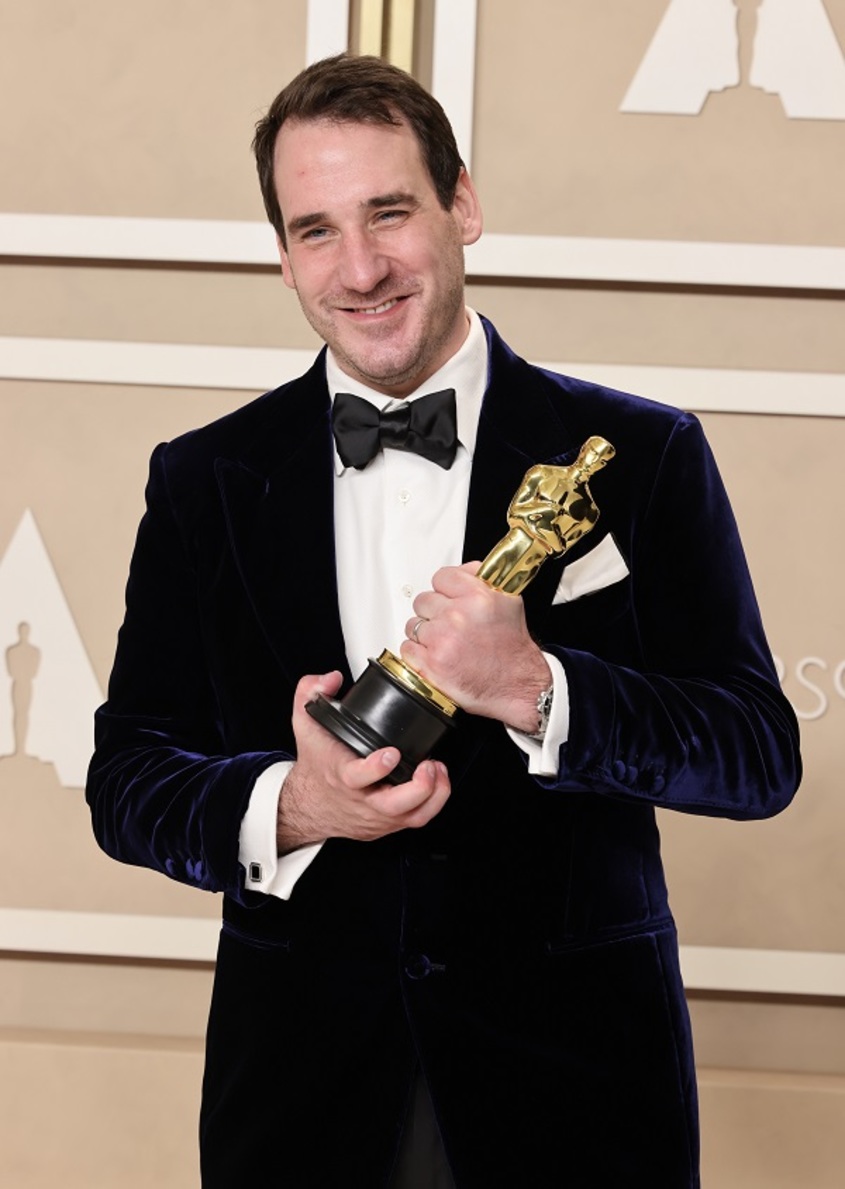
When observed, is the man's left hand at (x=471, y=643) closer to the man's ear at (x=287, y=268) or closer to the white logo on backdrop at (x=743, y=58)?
the man's ear at (x=287, y=268)

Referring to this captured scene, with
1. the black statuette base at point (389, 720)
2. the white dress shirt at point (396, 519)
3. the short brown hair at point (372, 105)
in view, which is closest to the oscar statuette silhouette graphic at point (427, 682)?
the black statuette base at point (389, 720)

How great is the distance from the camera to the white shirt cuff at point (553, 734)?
1345 millimetres

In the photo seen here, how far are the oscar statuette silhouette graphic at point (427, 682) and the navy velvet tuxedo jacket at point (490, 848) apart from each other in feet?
0.40

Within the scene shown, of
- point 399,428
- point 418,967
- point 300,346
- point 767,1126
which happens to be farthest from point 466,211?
point 767,1126

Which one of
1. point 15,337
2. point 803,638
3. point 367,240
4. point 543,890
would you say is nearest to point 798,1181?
point 803,638

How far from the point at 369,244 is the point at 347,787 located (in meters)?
0.61

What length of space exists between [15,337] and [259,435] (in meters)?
1.38

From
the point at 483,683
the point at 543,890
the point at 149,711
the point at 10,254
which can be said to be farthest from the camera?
the point at 10,254

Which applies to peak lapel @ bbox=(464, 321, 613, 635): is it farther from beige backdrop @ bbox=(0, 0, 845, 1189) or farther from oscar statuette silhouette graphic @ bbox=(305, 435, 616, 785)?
beige backdrop @ bbox=(0, 0, 845, 1189)

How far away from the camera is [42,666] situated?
9.55 ft

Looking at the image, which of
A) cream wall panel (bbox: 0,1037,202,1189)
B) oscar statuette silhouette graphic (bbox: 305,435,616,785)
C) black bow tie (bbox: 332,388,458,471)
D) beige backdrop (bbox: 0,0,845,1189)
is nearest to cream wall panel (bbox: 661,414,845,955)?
beige backdrop (bbox: 0,0,845,1189)

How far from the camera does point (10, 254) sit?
2.90 metres

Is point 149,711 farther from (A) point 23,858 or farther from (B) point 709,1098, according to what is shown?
(B) point 709,1098

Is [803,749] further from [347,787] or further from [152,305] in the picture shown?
[347,787]
